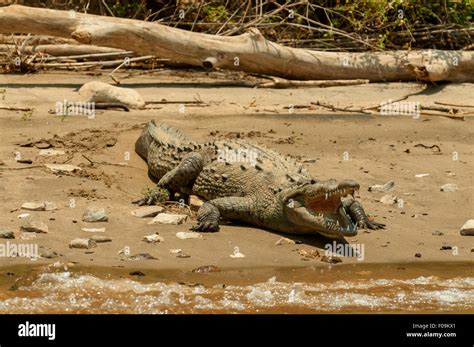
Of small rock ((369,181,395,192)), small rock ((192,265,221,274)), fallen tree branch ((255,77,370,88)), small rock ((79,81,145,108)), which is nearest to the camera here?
small rock ((192,265,221,274))

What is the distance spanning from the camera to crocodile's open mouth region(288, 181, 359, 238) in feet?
27.4

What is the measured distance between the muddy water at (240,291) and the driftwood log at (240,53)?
570cm

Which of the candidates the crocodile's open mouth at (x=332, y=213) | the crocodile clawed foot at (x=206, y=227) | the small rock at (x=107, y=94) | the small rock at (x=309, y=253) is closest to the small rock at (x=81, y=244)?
the crocodile clawed foot at (x=206, y=227)

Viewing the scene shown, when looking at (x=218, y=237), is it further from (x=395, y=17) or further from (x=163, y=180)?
(x=395, y=17)

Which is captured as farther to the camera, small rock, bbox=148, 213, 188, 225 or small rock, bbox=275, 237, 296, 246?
Answer: small rock, bbox=148, 213, 188, 225

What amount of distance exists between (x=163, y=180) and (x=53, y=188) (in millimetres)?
1060

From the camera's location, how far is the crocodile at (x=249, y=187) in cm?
857

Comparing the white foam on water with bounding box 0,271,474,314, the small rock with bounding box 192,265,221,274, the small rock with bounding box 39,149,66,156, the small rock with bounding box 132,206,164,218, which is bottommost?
the white foam on water with bounding box 0,271,474,314

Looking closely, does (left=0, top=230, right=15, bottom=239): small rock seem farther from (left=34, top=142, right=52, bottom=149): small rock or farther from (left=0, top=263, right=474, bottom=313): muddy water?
(left=34, top=142, right=52, bottom=149): small rock

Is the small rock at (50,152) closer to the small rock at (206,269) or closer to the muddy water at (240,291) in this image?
the muddy water at (240,291)

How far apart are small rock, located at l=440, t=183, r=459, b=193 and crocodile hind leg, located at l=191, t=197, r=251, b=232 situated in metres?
2.23

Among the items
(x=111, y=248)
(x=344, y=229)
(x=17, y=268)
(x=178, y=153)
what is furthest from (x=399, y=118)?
(x=17, y=268)

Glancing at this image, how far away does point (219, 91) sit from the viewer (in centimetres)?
1302

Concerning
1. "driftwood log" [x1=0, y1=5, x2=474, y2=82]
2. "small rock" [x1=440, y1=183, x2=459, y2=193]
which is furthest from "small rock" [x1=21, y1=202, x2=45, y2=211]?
"driftwood log" [x1=0, y1=5, x2=474, y2=82]
